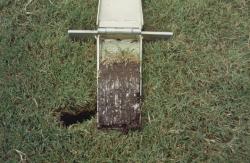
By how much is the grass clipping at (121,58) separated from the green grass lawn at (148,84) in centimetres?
17

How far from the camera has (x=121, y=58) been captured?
3.77 metres

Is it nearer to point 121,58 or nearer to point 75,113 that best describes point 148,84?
point 121,58

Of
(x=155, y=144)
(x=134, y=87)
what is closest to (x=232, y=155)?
(x=155, y=144)

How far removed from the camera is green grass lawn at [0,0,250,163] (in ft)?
11.9

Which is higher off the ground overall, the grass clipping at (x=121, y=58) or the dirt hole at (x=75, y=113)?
the grass clipping at (x=121, y=58)

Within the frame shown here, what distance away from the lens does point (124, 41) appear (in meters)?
3.85

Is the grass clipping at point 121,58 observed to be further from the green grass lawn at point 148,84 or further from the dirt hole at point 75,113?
the dirt hole at point 75,113

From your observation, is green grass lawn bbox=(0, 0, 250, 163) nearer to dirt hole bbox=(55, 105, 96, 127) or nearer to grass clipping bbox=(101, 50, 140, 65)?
dirt hole bbox=(55, 105, 96, 127)

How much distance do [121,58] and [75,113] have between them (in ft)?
2.07

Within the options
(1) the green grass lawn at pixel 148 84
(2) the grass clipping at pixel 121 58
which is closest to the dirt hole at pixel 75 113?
(1) the green grass lawn at pixel 148 84

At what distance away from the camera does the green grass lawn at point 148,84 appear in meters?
3.63

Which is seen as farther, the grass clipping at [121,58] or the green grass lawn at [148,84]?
the grass clipping at [121,58]

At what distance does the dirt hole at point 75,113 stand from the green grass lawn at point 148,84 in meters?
0.05

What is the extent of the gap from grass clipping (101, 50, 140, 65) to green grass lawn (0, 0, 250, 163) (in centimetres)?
17
